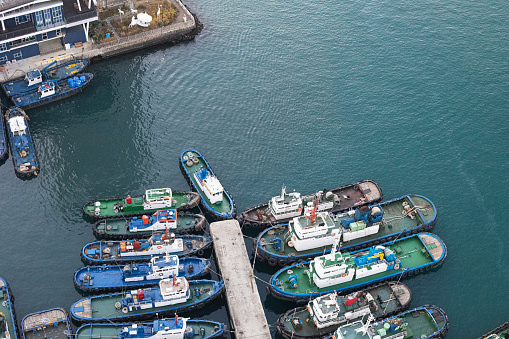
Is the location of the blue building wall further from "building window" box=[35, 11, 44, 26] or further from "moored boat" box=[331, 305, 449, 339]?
"moored boat" box=[331, 305, 449, 339]

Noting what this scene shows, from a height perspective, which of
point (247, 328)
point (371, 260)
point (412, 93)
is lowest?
point (247, 328)

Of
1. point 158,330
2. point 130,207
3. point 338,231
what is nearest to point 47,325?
point 158,330

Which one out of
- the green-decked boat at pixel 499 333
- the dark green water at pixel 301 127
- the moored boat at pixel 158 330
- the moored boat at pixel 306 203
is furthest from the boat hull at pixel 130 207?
the green-decked boat at pixel 499 333

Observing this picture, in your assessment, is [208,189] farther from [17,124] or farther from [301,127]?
[17,124]

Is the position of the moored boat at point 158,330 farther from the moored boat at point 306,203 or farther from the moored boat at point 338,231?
the moored boat at point 306,203

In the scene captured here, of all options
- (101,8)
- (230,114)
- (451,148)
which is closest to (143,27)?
(101,8)

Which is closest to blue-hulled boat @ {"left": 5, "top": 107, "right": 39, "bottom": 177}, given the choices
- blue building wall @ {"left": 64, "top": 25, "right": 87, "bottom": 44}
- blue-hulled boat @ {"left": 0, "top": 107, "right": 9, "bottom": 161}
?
blue-hulled boat @ {"left": 0, "top": 107, "right": 9, "bottom": 161}

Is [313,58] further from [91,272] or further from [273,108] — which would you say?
[91,272]
